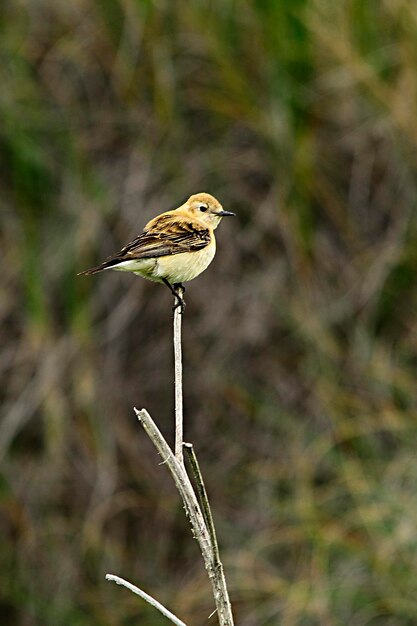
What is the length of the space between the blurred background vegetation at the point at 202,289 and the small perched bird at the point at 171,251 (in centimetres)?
242

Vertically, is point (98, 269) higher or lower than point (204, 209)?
lower

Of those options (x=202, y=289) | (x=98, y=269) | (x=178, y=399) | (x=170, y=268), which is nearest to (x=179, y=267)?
(x=170, y=268)

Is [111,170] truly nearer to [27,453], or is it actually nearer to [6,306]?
[6,306]

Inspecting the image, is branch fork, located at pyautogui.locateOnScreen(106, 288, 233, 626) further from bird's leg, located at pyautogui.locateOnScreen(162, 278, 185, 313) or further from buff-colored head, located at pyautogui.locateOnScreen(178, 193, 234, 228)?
buff-colored head, located at pyautogui.locateOnScreen(178, 193, 234, 228)

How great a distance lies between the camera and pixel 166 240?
2.11 meters

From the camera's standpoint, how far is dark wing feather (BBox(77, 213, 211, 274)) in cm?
201

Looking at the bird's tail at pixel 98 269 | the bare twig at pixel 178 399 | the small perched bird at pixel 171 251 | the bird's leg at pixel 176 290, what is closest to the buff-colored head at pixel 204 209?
the small perched bird at pixel 171 251

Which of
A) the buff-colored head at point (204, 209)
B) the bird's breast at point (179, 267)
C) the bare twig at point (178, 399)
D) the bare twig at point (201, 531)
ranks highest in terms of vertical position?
the buff-colored head at point (204, 209)

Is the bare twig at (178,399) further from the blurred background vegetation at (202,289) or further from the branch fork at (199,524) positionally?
the blurred background vegetation at (202,289)

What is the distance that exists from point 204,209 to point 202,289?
2.71 metres

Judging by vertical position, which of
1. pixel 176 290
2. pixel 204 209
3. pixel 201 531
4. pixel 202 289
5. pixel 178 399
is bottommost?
pixel 201 531

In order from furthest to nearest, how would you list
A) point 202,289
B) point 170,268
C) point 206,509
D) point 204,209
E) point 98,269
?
point 202,289, point 204,209, point 170,268, point 98,269, point 206,509

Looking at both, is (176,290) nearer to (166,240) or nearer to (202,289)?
(166,240)

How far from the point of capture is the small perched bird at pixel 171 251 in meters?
2.00
